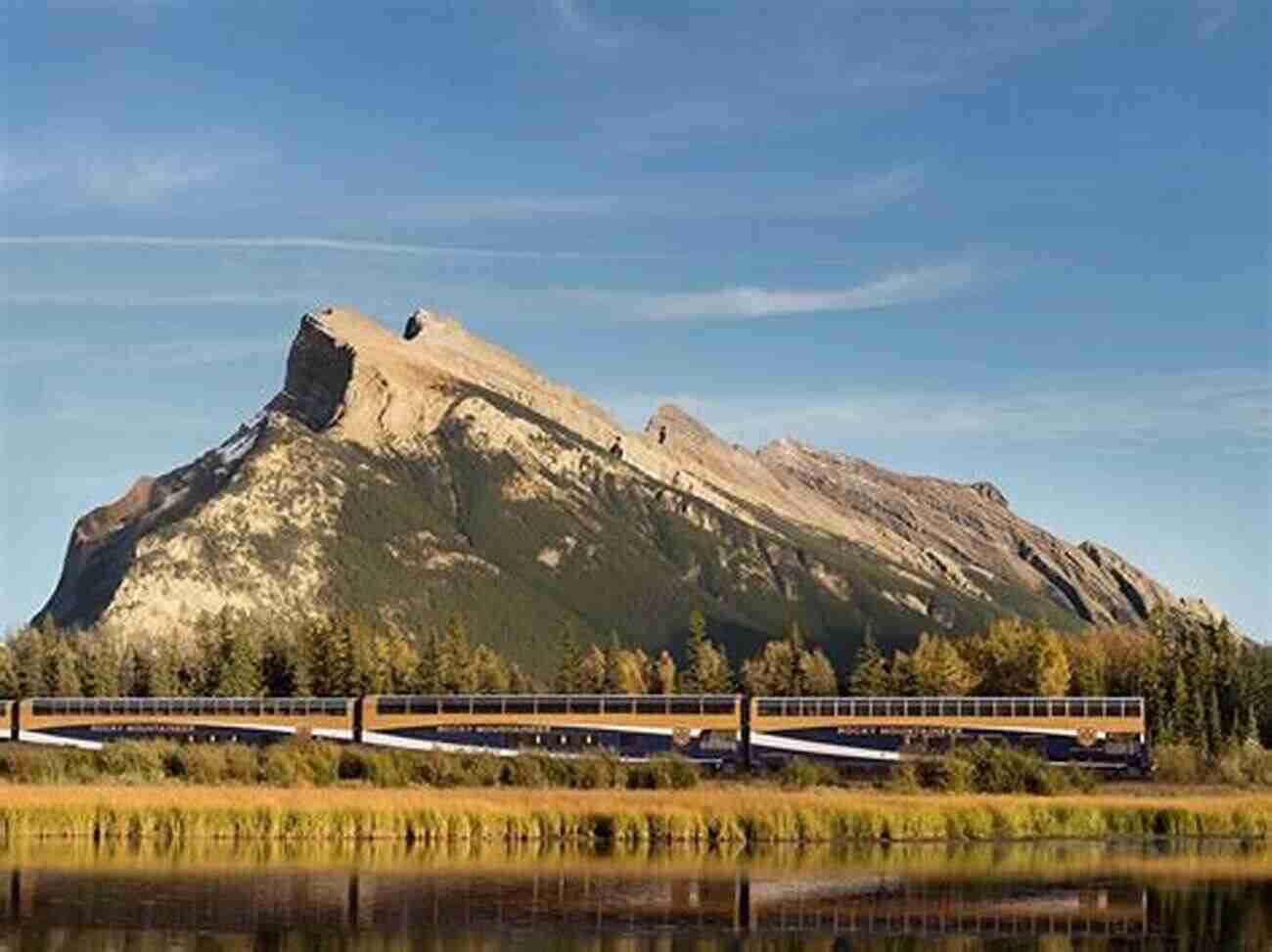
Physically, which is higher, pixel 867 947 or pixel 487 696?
pixel 487 696

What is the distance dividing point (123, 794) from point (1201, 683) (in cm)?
9597

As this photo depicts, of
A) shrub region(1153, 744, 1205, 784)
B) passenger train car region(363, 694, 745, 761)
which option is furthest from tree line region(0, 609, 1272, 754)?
passenger train car region(363, 694, 745, 761)

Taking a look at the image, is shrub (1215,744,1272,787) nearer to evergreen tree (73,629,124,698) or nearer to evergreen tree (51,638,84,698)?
evergreen tree (73,629,124,698)

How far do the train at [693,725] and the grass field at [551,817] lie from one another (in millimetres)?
43262

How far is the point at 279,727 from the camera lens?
478ft

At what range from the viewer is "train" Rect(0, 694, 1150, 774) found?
131250 millimetres

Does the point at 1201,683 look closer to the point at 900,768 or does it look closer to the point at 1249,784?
the point at 1249,784

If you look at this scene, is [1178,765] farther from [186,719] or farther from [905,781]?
[186,719]

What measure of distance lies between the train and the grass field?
43.3 meters

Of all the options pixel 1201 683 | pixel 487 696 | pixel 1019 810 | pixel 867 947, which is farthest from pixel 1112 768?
pixel 867 947

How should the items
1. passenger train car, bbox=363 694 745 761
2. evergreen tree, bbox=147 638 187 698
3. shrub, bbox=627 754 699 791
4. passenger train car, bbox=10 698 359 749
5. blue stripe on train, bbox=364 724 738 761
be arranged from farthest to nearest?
evergreen tree, bbox=147 638 187 698, passenger train car, bbox=10 698 359 749, passenger train car, bbox=363 694 745 761, blue stripe on train, bbox=364 724 738 761, shrub, bbox=627 754 699 791

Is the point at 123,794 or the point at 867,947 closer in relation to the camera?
the point at 867,947

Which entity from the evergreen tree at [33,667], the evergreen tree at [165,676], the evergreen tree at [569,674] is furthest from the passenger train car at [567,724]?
the evergreen tree at [33,667]

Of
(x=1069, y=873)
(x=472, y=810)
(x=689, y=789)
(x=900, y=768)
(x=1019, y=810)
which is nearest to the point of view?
(x=1069, y=873)
